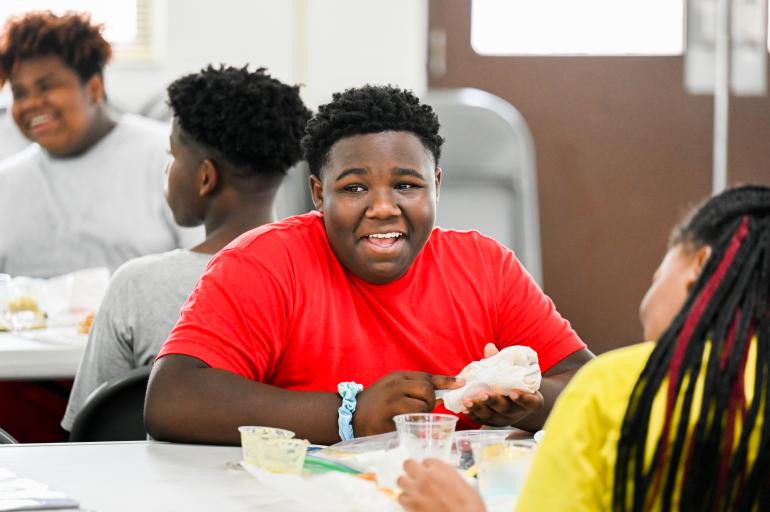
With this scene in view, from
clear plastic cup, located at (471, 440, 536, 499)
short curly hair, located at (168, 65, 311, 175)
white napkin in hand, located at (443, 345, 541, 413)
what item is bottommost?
clear plastic cup, located at (471, 440, 536, 499)

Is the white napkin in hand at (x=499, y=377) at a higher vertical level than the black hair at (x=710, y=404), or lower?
lower

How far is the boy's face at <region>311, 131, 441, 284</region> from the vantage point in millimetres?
1688

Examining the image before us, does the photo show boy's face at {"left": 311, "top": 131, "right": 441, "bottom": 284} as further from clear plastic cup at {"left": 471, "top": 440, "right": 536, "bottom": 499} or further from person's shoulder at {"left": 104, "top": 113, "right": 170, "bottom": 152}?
person's shoulder at {"left": 104, "top": 113, "right": 170, "bottom": 152}

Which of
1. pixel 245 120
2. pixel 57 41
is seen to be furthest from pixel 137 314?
pixel 57 41

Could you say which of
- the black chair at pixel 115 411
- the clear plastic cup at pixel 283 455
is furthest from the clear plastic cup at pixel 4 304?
the clear plastic cup at pixel 283 455

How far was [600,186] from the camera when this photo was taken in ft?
15.1

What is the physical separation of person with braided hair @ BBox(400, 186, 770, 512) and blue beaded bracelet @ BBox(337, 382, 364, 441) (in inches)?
21.1

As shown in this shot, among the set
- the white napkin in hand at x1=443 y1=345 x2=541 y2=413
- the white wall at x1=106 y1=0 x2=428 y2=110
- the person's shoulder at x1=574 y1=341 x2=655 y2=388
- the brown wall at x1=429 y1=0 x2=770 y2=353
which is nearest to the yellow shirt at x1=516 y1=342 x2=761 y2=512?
the person's shoulder at x1=574 y1=341 x2=655 y2=388

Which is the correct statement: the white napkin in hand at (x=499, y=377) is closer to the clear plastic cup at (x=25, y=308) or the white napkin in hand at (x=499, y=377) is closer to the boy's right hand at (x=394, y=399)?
the boy's right hand at (x=394, y=399)

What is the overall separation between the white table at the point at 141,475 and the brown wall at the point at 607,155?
3.20 meters

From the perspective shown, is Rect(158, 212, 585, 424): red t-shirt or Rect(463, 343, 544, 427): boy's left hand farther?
Rect(158, 212, 585, 424): red t-shirt

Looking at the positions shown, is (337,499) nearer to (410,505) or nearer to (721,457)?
(410,505)

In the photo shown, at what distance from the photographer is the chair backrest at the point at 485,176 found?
3068mm

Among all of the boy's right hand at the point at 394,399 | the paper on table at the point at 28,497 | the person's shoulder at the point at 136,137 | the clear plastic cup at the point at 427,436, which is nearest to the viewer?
the paper on table at the point at 28,497
